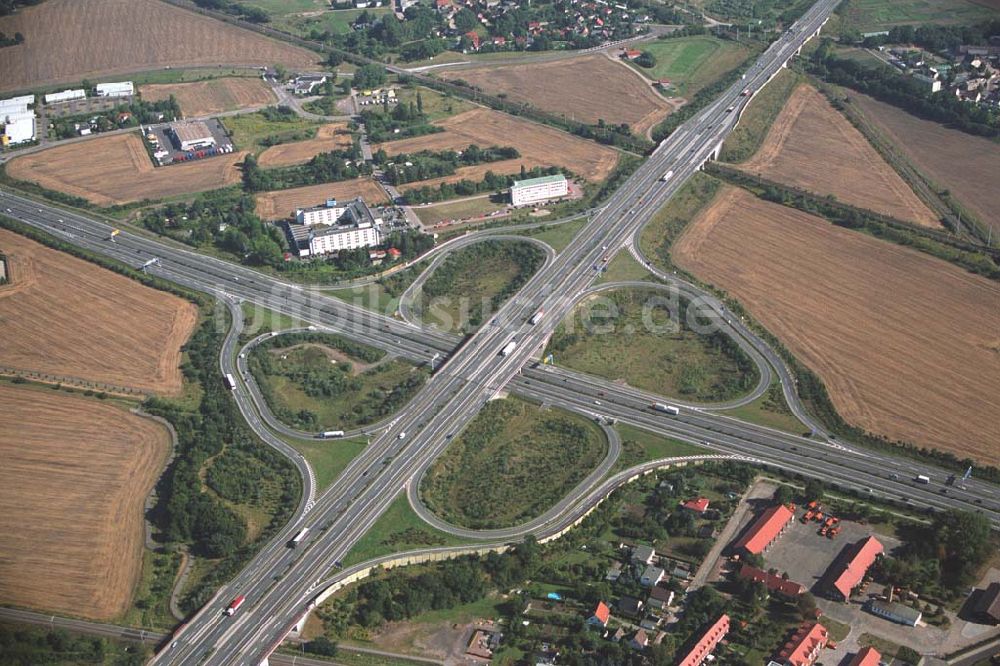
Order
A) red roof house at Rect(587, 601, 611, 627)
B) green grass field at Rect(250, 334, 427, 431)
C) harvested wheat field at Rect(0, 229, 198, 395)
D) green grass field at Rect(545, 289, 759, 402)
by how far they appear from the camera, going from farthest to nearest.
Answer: harvested wheat field at Rect(0, 229, 198, 395)
green grass field at Rect(545, 289, 759, 402)
green grass field at Rect(250, 334, 427, 431)
red roof house at Rect(587, 601, 611, 627)

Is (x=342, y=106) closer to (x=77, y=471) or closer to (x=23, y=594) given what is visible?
(x=77, y=471)

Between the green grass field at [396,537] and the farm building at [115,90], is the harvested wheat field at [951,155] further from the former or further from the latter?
the farm building at [115,90]

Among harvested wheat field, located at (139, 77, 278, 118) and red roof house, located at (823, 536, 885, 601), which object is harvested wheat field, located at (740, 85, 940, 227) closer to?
red roof house, located at (823, 536, 885, 601)

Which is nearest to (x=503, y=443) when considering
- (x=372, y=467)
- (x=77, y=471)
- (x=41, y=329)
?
(x=372, y=467)

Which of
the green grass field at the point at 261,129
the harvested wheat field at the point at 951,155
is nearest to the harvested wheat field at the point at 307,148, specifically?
the green grass field at the point at 261,129

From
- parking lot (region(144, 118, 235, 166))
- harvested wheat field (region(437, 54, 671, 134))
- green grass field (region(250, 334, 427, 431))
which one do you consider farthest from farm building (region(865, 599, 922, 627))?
parking lot (region(144, 118, 235, 166))
